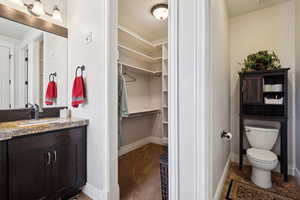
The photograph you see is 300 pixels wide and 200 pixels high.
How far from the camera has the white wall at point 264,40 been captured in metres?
2.02

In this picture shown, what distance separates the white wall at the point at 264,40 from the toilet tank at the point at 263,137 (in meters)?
0.34

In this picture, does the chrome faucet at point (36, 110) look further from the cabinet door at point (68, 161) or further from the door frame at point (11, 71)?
the cabinet door at point (68, 161)

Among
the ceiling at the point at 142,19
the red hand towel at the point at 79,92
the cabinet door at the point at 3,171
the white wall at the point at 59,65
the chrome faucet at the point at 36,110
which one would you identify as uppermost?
the ceiling at the point at 142,19

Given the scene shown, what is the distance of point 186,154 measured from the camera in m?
0.94

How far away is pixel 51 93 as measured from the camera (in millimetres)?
1858

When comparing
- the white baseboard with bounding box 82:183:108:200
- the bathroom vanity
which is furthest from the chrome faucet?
the white baseboard with bounding box 82:183:108:200

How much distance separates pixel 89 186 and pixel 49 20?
7.12 feet

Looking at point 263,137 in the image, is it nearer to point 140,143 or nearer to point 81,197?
point 140,143

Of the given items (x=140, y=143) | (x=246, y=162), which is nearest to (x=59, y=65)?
(x=140, y=143)

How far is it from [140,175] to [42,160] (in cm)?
130

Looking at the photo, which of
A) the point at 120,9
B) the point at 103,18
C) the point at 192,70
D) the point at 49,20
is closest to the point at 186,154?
the point at 192,70

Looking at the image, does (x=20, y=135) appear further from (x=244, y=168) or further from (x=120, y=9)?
(x=244, y=168)

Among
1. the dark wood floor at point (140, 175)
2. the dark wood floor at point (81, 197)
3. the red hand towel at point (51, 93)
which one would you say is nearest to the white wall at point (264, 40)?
the dark wood floor at point (140, 175)

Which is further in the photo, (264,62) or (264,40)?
(264,40)
